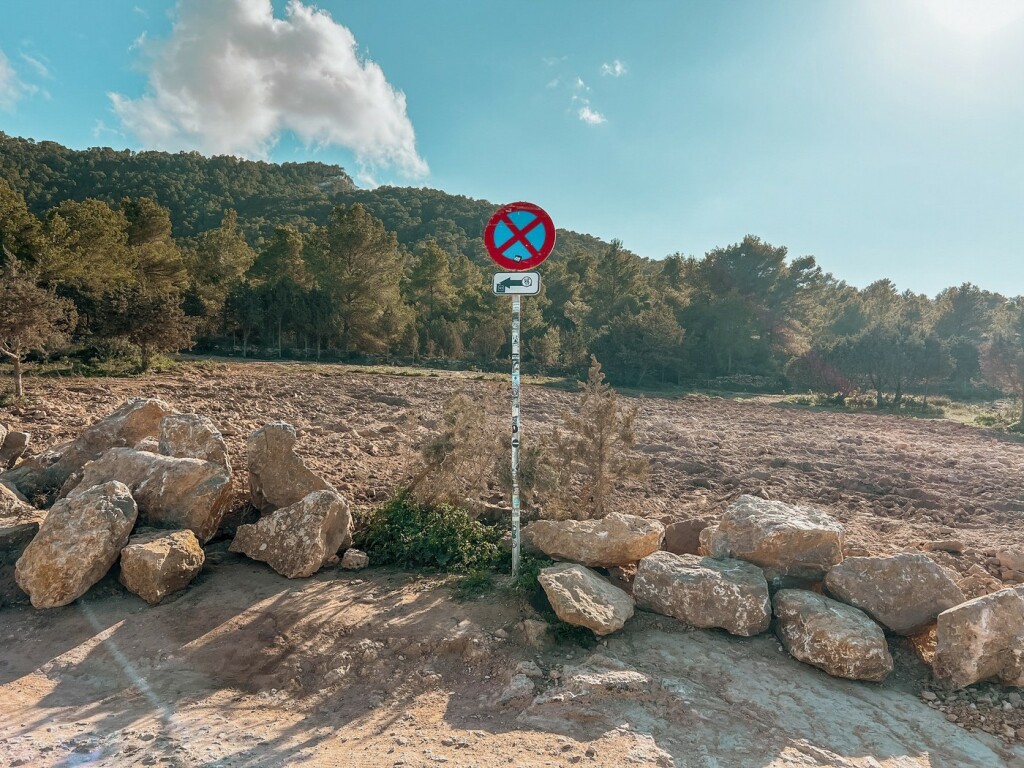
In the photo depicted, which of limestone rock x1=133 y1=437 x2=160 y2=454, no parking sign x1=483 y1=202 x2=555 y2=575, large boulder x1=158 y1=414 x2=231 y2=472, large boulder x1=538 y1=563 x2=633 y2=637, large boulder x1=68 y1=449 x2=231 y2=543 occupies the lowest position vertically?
large boulder x1=538 y1=563 x2=633 y2=637

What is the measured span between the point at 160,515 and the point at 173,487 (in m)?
0.26

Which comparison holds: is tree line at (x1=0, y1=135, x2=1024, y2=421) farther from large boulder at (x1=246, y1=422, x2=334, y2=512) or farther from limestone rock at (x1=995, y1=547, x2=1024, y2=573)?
limestone rock at (x1=995, y1=547, x2=1024, y2=573)

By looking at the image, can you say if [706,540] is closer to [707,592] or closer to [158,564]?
[707,592]

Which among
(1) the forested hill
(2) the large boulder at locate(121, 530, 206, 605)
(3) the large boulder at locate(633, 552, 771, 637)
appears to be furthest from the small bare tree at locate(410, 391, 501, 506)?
(1) the forested hill

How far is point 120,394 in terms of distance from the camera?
523 inches

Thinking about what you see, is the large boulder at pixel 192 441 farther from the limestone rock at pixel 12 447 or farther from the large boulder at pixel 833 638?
the large boulder at pixel 833 638

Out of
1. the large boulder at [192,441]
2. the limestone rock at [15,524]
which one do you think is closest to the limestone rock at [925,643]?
the large boulder at [192,441]

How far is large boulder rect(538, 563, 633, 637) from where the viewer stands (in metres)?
4.06

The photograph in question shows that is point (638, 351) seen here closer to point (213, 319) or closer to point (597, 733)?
point (213, 319)

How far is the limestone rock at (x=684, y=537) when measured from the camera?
554 centimetres

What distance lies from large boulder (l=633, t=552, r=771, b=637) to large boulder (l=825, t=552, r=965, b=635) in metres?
0.66

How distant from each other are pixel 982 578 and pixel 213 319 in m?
34.3

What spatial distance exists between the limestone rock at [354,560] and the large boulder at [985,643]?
437cm

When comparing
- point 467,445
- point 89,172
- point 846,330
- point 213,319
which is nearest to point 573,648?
point 467,445
